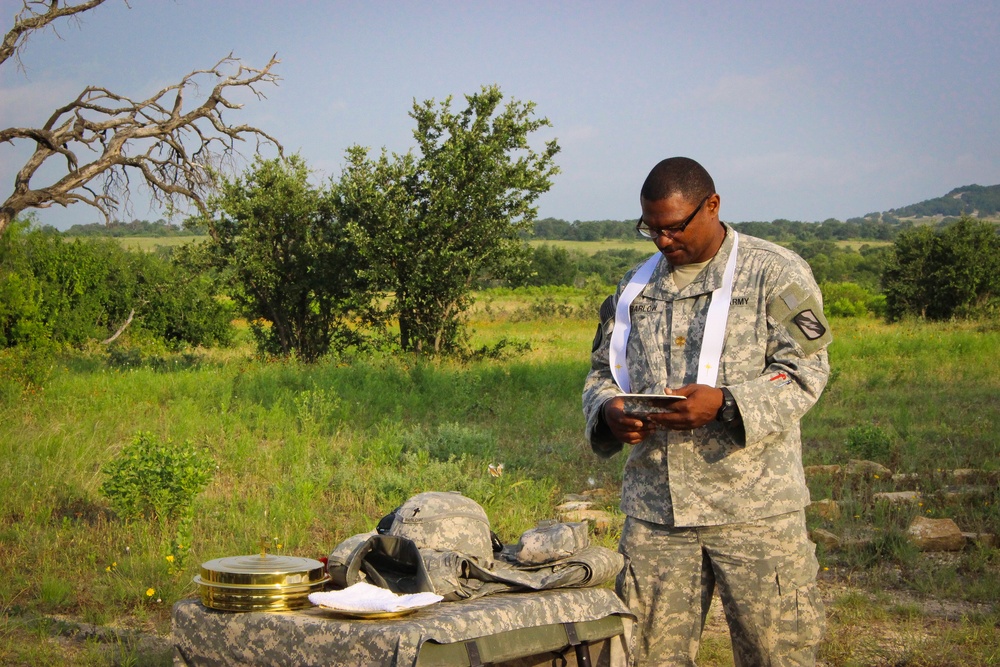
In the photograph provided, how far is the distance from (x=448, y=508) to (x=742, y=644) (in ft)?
3.41

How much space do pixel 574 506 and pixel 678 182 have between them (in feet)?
13.9

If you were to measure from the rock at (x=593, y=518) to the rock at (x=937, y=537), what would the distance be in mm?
1826

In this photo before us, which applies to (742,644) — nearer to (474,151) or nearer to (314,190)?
(474,151)

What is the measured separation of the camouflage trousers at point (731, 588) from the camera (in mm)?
2709

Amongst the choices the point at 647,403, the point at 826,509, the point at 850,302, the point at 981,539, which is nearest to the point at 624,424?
the point at 647,403

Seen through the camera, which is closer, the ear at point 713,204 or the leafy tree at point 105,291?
the ear at point 713,204

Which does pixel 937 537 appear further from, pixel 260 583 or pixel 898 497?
pixel 260 583

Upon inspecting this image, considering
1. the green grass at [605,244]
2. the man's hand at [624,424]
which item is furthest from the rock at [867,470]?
the green grass at [605,244]

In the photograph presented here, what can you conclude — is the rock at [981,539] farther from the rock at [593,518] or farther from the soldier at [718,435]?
the soldier at [718,435]

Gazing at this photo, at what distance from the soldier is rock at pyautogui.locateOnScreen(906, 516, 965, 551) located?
3357mm

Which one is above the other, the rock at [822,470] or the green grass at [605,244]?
the green grass at [605,244]

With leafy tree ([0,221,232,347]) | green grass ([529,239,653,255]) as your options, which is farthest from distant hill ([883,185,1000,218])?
leafy tree ([0,221,232,347])

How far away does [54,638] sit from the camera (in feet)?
14.1

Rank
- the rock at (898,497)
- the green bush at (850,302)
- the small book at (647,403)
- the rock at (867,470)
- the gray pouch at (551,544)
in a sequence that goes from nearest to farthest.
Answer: the small book at (647,403)
the gray pouch at (551,544)
the rock at (898,497)
the rock at (867,470)
the green bush at (850,302)
